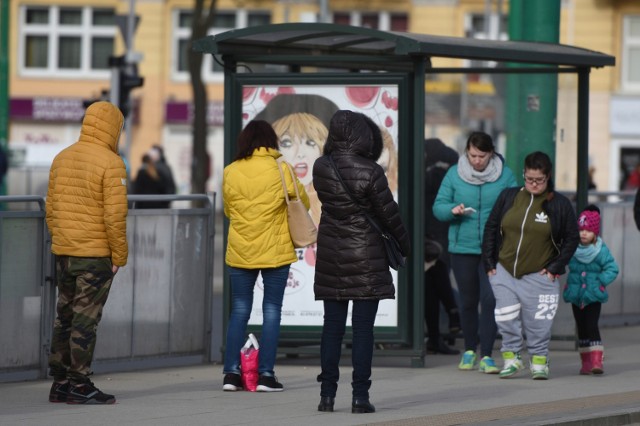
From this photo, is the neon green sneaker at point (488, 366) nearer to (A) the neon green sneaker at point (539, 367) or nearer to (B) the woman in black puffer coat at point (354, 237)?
(A) the neon green sneaker at point (539, 367)

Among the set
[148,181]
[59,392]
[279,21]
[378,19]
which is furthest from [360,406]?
[378,19]

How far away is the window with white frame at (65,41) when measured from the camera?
46.0 metres

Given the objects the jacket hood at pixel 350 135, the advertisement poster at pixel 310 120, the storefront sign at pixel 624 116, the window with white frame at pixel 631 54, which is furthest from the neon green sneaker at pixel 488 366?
the window with white frame at pixel 631 54

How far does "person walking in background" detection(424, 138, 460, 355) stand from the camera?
12.5 metres

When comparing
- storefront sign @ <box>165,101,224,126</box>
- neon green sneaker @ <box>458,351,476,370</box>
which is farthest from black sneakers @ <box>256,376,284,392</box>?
storefront sign @ <box>165,101,224,126</box>

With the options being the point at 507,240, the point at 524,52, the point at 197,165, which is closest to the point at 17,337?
the point at 507,240

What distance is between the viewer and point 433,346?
1248cm

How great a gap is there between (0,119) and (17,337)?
16486mm

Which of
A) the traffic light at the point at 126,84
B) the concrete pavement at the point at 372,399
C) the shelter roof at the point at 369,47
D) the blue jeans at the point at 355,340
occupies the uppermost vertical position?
the traffic light at the point at 126,84

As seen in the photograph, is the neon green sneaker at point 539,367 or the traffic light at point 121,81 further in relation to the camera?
the traffic light at point 121,81

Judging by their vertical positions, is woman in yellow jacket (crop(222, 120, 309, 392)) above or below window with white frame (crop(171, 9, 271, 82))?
below

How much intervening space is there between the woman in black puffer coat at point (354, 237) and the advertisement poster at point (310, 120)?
2653 millimetres

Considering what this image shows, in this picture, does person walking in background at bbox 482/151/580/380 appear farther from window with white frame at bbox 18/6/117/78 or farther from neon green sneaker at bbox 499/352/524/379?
window with white frame at bbox 18/6/117/78

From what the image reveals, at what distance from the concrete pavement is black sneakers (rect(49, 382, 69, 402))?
0.11 metres
